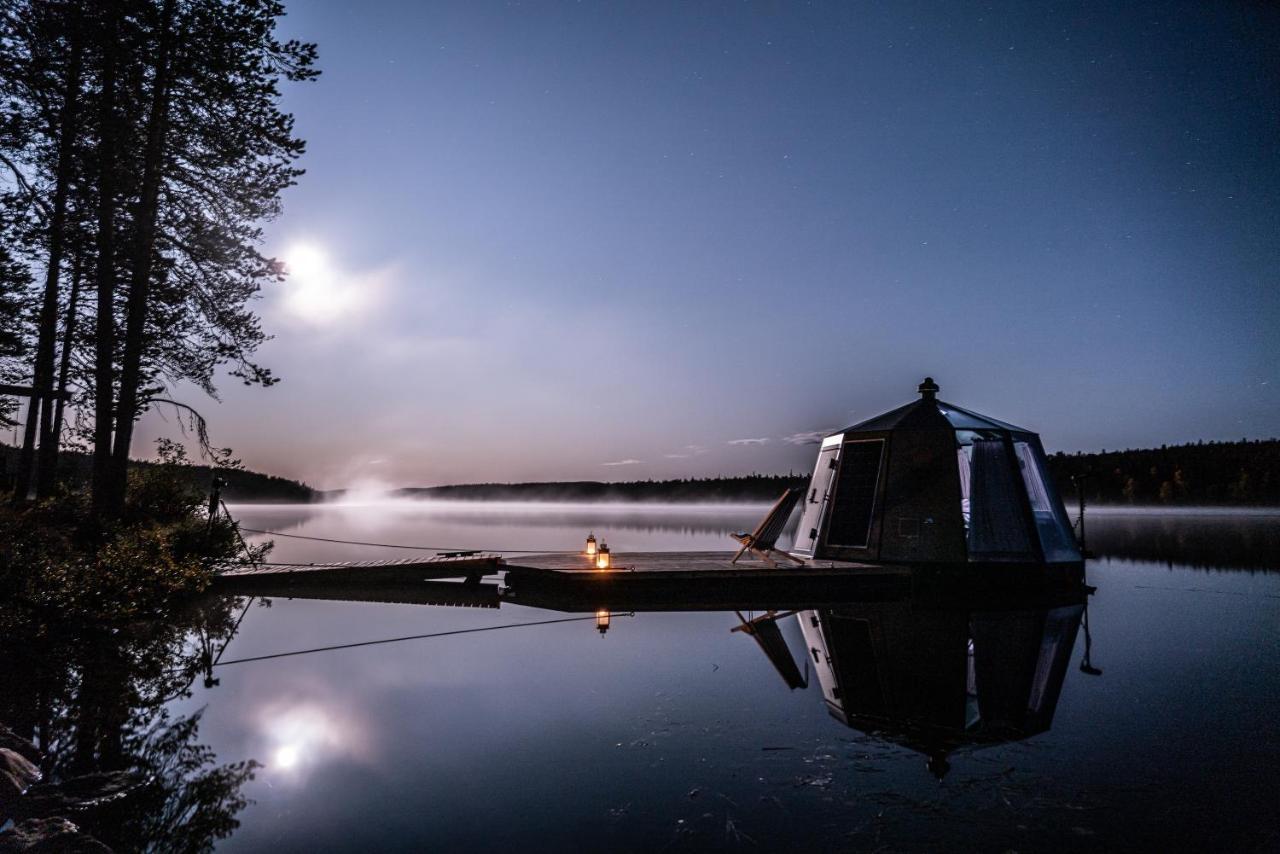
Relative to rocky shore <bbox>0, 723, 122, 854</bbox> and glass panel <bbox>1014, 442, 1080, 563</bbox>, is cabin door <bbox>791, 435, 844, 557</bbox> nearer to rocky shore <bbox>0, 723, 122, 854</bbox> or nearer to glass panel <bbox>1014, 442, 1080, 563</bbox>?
glass panel <bbox>1014, 442, 1080, 563</bbox>

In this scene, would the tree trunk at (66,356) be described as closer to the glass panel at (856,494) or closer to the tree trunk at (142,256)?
the tree trunk at (142,256)

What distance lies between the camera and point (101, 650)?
9.70 meters

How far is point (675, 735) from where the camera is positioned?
6527 mm

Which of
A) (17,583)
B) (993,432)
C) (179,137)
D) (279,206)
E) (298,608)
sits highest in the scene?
(179,137)

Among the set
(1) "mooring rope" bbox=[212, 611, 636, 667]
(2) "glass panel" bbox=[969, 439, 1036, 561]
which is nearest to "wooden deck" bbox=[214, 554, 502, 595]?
(1) "mooring rope" bbox=[212, 611, 636, 667]

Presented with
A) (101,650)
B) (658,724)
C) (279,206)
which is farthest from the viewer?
(279,206)

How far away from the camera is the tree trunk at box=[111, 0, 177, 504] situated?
15.0 metres

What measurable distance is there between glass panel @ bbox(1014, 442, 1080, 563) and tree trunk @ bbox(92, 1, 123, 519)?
19347mm

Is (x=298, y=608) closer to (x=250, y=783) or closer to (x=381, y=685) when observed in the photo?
(x=381, y=685)

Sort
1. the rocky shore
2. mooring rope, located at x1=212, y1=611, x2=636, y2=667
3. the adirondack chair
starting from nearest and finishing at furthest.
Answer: the rocky shore → mooring rope, located at x1=212, y1=611, x2=636, y2=667 → the adirondack chair

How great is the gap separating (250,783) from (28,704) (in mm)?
3510

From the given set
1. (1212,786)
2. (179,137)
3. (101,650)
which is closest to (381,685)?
(101,650)

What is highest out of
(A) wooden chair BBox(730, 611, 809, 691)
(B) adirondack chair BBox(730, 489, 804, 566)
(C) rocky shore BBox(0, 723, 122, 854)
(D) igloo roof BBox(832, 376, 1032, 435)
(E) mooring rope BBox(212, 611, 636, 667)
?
(D) igloo roof BBox(832, 376, 1032, 435)

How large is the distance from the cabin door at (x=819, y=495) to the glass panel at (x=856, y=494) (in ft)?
0.81
